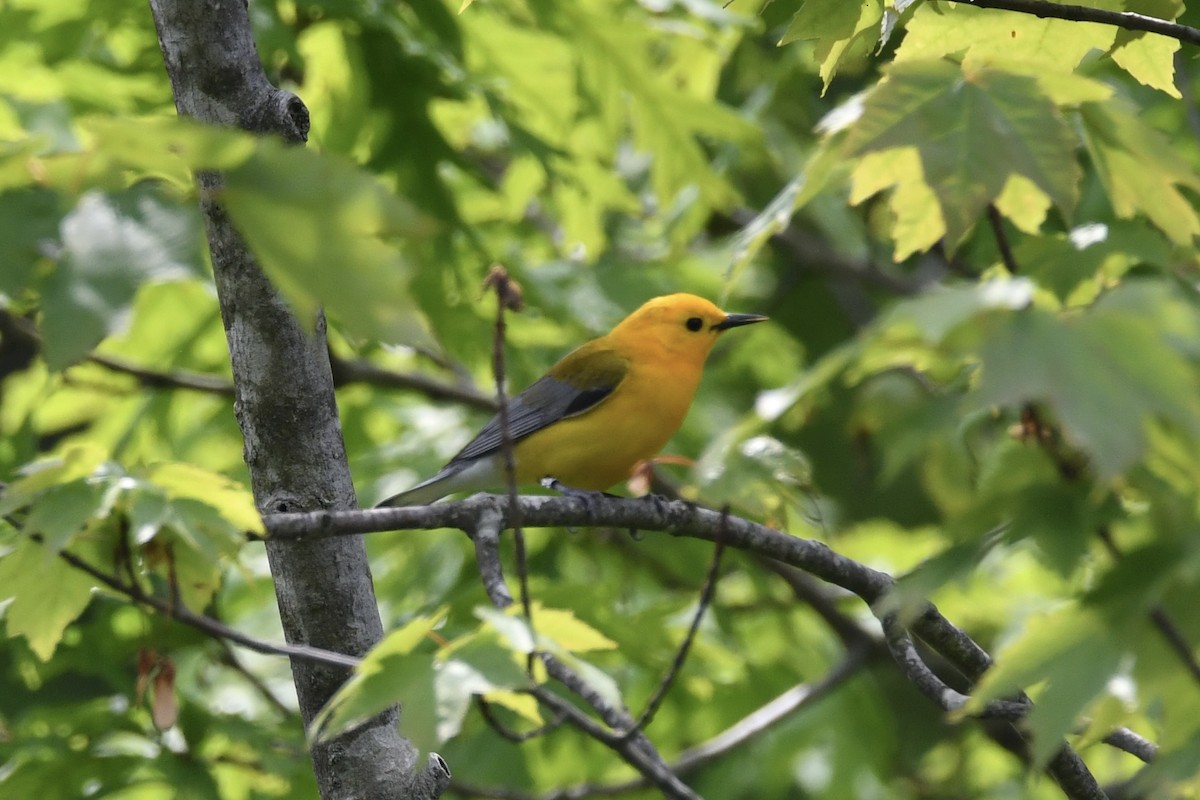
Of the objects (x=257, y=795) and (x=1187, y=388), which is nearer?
(x=1187, y=388)

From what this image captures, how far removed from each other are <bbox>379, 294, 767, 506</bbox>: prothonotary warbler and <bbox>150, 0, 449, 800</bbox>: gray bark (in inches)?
82.6

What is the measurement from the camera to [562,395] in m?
5.10

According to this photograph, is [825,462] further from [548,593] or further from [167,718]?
[167,718]

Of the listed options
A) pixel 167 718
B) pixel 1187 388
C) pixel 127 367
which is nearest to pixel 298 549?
pixel 167 718

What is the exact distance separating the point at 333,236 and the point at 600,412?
359 cm

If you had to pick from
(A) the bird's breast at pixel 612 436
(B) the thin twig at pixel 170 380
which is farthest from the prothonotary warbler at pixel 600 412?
(B) the thin twig at pixel 170 380

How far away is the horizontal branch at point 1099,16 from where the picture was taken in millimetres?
2402

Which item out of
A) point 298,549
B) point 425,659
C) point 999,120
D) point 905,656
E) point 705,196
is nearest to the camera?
point 425,659

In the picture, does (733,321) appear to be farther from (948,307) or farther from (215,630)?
(948,307)

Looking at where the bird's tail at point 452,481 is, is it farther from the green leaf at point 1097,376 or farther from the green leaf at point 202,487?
the green leaf at point 1097,376

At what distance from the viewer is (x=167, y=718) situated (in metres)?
2.75

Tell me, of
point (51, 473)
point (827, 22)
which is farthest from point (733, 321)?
point (51, 473)

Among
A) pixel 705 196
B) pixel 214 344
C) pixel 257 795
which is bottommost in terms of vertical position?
pixel 257 795

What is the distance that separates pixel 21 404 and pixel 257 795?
2603mm
